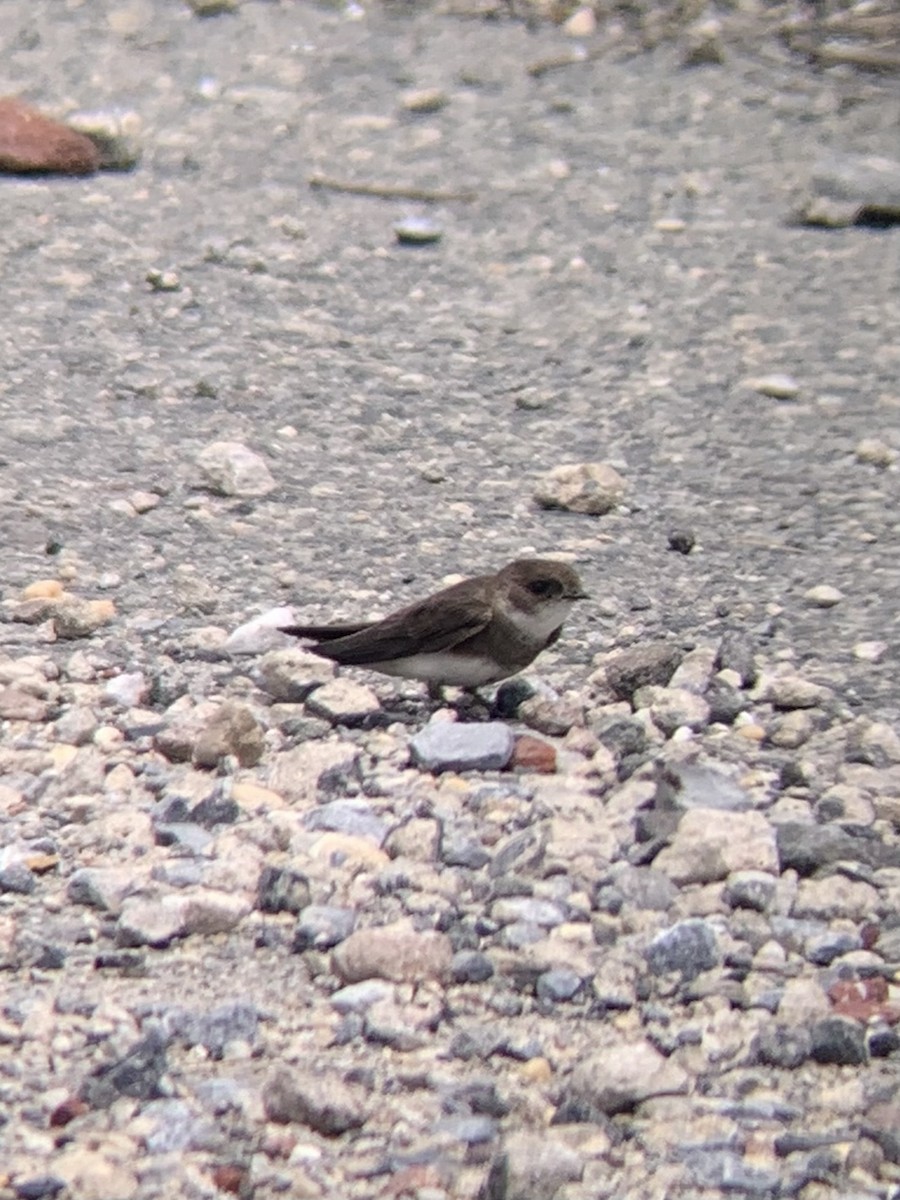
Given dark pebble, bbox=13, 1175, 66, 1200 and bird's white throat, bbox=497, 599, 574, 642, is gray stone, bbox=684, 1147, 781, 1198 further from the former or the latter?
bird's white throat, bbox=497, 599, 574, 642

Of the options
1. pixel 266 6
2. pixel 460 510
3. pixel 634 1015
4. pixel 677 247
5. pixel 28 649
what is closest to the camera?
pixel 634 1015

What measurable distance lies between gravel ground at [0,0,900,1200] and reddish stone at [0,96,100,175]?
0.33 feet

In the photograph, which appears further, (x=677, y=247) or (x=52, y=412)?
(x=677, y=247)

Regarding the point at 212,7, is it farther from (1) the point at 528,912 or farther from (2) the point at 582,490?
(1) the point at 528,912

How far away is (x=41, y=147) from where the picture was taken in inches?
305

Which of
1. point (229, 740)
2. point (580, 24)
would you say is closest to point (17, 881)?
point (229, 740)

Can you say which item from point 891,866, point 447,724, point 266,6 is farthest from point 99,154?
point 891,866

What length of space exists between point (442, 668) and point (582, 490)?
1.22m

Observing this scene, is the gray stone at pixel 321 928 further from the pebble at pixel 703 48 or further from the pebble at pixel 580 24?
the pebble at pixel 580 24

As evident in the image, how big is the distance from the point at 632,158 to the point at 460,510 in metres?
3.13

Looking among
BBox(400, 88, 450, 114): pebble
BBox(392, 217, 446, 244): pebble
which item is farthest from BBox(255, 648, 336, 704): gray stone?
BBox(400, 88, 450, 114): pebble

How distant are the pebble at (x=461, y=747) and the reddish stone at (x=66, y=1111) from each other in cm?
131

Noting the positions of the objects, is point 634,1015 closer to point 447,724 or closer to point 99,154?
point 447,724

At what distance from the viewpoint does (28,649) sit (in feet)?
15.8
